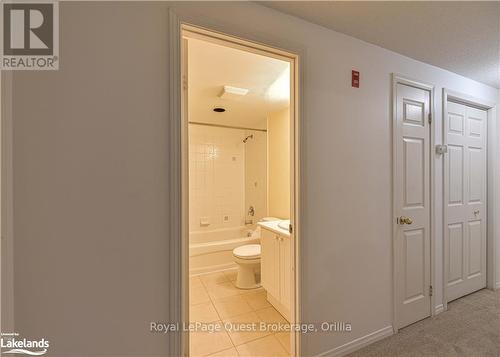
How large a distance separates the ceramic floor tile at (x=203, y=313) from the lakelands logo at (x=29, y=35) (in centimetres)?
227

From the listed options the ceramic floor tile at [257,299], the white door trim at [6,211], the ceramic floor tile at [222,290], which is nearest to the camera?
the white door trim at [6,211]

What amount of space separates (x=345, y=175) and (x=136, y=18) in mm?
1649

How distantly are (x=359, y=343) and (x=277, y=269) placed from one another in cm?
84

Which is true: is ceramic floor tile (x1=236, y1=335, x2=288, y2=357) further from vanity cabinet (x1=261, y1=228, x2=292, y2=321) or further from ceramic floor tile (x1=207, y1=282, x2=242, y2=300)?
ceramic floor tile (x1=207, y1=282, x2=242, y2=300)

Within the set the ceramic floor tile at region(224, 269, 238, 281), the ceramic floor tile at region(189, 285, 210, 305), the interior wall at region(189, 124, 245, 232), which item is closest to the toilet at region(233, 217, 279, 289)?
the ceramic floor tile at region(224, 269, 238, 281)

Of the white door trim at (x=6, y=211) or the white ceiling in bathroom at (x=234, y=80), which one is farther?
the white ceiling in bathroom at (x=234, y=80)

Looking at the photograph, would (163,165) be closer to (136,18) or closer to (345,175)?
(136,18)

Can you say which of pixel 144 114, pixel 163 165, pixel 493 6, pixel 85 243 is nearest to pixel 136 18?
pixel 144 114

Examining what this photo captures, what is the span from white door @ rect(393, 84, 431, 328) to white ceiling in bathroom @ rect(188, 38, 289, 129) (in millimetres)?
1198

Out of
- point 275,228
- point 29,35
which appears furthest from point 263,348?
point 29,35

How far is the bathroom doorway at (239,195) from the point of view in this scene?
1.52m

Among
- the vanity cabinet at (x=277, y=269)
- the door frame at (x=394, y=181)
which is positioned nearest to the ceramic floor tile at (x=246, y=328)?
the vanity cabinet at (x=277, y=269)

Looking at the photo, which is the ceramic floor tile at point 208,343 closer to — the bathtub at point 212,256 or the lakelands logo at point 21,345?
the lakelands logo at point 21,345

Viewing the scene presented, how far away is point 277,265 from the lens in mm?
2137
